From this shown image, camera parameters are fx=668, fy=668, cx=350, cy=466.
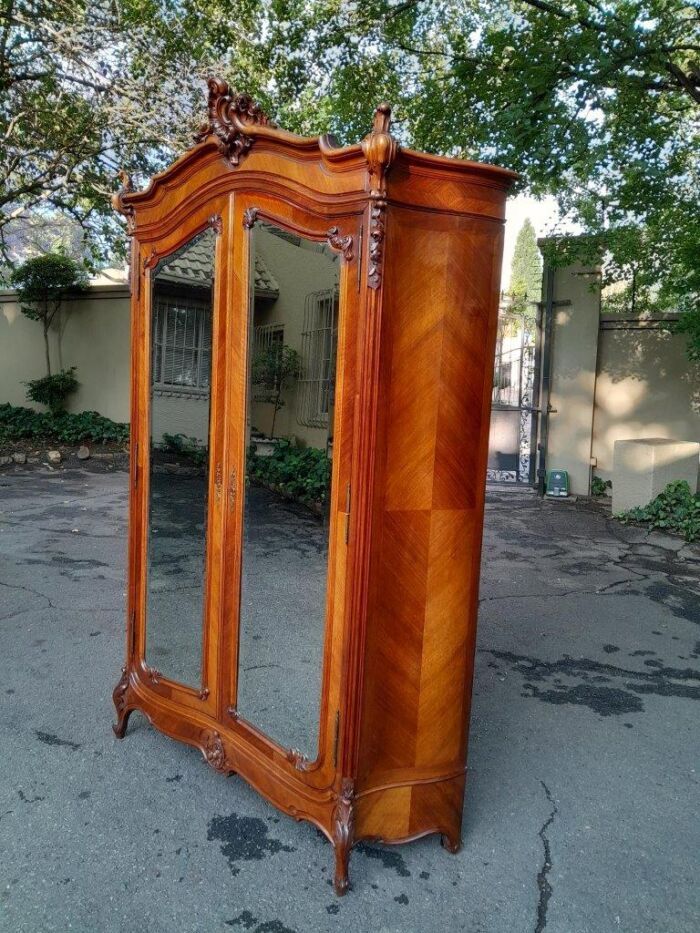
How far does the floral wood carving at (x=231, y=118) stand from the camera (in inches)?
84.7

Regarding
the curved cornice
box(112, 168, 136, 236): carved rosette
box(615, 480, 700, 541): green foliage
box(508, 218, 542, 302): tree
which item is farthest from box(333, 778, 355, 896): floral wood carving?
box(508, 218, 542, 302): tree

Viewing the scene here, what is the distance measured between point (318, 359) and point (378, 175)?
1.97 feet

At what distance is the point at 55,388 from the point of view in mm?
13328

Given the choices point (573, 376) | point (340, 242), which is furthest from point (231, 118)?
point (573, 376)

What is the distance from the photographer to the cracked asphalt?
1918mm

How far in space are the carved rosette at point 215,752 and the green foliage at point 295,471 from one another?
0.94 meters

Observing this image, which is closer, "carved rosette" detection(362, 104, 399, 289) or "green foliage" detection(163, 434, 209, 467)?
"carved rosette" detection(362, 104, 399, 289)

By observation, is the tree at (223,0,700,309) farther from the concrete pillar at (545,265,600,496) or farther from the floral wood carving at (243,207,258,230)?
the floral wood carving at (243,207,258,230)

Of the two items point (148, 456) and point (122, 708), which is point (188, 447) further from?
point (122, 708)

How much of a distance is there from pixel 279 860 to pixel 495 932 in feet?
2.24

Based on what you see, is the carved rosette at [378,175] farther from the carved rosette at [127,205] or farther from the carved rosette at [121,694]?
the carved rosette at [121,694]

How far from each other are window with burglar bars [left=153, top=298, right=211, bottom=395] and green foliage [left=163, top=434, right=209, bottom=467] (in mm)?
184

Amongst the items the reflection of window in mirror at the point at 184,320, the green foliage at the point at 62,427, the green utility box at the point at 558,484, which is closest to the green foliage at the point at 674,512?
the green utility box at the point at 558,484

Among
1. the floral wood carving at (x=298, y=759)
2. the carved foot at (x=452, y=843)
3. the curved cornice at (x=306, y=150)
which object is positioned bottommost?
the carved foot at (x=452, y=843)
